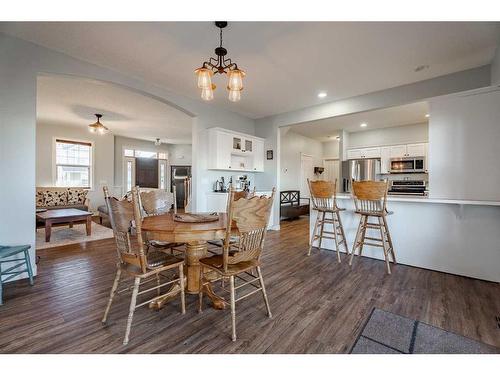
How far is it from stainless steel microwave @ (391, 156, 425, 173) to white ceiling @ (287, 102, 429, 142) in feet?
3.27

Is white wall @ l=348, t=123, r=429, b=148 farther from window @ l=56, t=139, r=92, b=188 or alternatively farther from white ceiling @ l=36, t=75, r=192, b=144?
window @ l=56, t=139, r=92, b=188

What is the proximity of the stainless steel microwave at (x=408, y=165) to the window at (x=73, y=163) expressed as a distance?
9110 mm

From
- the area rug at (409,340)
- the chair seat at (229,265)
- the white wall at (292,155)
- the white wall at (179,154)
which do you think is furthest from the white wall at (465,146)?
the white wall at (179,154)

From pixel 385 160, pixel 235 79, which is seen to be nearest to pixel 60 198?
pixel 235 79

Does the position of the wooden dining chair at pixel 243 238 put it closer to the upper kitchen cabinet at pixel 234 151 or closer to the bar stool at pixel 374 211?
the bar stool at pixel 374 211

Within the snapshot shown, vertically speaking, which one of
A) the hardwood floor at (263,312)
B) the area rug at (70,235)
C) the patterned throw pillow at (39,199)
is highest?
the patterned throw pillow at (39,199)

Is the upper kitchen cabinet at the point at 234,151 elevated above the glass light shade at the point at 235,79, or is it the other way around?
the glass light shade at the point at 235,79

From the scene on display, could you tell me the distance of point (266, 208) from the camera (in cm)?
177

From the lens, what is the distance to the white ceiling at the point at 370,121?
5223 mm

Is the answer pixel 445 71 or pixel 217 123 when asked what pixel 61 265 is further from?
pixel 445 71

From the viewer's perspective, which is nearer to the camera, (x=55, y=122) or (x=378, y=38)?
(x=378, y=38)

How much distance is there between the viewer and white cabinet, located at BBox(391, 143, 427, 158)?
243 inches

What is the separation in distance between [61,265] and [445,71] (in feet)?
19.5
